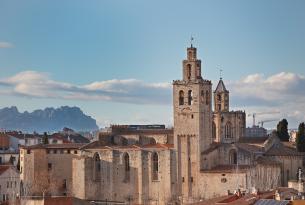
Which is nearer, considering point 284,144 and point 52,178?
point 52,178

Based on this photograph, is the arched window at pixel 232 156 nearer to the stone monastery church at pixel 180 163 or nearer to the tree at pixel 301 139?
the stone monastery church at pixel 180 163

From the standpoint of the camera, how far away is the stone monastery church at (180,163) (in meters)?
74.4

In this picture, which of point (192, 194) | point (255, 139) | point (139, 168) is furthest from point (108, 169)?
point (255, 139)

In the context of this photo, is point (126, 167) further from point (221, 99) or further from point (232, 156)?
point (221, 99)

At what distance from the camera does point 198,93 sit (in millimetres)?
76250

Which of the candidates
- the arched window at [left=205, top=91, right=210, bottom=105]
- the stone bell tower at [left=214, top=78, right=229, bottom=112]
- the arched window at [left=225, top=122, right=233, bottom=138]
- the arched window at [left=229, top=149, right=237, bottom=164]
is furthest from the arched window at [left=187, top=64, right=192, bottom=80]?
the arched window at [left=225, top=122, right=233, bottom=138]

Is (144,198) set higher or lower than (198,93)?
lower

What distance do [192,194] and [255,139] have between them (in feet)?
44.9

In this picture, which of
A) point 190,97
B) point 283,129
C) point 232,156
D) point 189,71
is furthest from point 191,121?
point 283,129

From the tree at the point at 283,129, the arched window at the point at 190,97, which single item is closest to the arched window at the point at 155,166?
the arched window at the point at 190,97

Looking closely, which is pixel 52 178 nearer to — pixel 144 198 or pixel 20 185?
pixel 20 185

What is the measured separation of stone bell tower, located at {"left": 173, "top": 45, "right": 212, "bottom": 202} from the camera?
247ft

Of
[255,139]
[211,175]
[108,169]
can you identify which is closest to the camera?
[211,175]

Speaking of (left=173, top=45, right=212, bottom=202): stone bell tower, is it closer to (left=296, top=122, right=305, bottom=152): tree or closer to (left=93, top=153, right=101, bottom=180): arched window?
(left=93, top=153, right=101, bottom=180): arched window
